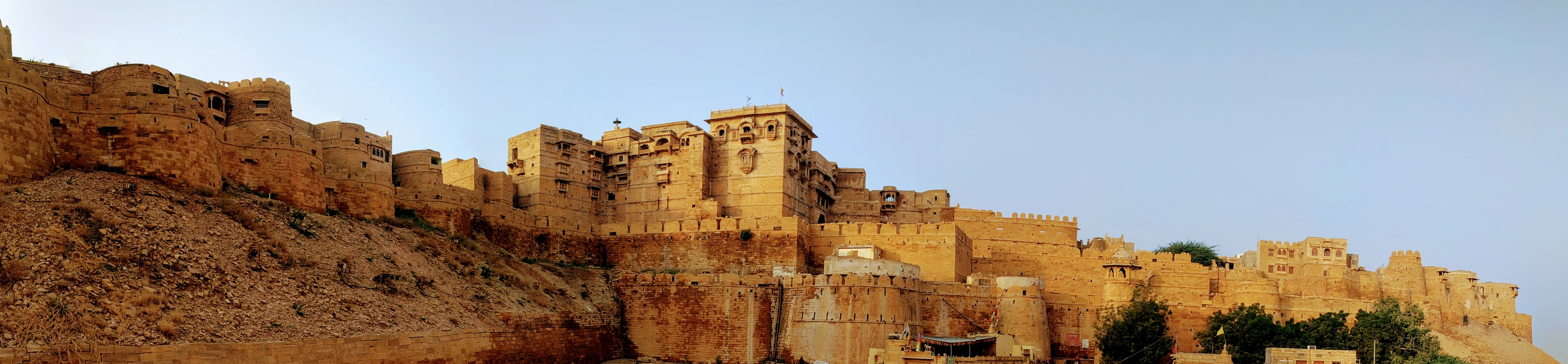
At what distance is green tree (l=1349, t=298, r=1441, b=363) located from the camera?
36625 mm

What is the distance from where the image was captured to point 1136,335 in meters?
36.3

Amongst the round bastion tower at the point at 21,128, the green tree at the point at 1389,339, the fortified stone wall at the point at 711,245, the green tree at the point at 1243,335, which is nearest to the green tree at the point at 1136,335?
the green tree at the point at 1243,335

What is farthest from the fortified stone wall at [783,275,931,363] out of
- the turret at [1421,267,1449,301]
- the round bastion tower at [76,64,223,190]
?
the turret at [1421,267,1449,301]

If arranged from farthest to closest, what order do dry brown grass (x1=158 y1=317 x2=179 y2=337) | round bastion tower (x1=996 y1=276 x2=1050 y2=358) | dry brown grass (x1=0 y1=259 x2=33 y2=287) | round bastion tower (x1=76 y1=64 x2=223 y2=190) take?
round bastion tower (x1=996 y1=276 x2=1050 y2=358), round bastion tower (x1=76 y1=64 x2=223 y2=190), dry brown grass (x1=158 y1=317 x2=179 y2=337), dry brown grass (x1=0 y1=259 x2=33 y2=287)

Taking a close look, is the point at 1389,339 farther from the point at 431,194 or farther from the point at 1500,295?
the point at 431,194

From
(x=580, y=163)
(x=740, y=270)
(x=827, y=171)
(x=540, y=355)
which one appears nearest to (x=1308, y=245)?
(x=827, y=171)

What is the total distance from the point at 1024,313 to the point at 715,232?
12434mm

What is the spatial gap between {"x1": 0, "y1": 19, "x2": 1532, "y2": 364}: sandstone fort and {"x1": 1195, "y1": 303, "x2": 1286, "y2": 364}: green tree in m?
1.08

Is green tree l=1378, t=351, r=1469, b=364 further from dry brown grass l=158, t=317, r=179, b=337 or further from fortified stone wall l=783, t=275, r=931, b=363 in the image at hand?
dry brown grass l=158, t=317, r=179, b=337

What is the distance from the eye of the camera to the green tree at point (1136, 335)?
35969 mm

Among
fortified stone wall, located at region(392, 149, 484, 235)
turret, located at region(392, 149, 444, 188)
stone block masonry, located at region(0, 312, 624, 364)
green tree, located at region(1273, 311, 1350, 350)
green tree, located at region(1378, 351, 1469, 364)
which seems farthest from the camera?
turret, located at region(392, 149, 444, 188)

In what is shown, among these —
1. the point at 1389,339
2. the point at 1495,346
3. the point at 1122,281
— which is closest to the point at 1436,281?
the point at 1495,346

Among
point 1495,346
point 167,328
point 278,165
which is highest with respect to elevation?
point 278,165

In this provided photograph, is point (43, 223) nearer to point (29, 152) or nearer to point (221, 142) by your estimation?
point (29, 152)
